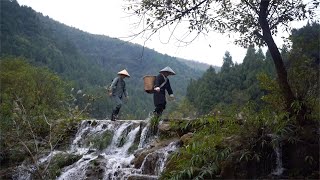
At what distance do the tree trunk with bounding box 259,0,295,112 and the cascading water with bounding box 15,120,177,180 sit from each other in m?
2.60

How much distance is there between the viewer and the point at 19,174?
27.6 ft

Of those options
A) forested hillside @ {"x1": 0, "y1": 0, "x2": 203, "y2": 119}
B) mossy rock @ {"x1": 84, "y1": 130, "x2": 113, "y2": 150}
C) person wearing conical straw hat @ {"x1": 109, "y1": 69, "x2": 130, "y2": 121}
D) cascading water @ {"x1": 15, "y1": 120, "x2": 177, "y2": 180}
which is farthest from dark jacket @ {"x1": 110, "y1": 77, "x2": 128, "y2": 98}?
forested hillside @ {"x1": 0, "y1": 0, "x2": 203, "y2": 119}

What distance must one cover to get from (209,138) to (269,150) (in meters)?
0.98

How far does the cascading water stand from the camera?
7.09 meters

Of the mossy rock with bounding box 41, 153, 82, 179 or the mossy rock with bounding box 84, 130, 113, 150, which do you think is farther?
the mossy rock with bounding box 84, 130, 113, 150

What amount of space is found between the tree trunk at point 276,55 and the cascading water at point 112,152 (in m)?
2.60

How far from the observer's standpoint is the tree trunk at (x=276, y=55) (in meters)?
5.77

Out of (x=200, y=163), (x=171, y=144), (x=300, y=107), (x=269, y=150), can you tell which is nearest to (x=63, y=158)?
(x=171, y=144)

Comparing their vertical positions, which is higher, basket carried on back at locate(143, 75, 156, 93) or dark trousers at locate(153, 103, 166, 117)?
basket carried on back at locate(143, 75, 156, 93)

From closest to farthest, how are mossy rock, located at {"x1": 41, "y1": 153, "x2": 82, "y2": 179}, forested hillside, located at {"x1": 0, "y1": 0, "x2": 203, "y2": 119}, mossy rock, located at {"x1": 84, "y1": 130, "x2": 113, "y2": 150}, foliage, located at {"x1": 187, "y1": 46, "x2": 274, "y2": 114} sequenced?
mossy rock, located at {"x1": 41, "y1": 153, "x2": 82, "y2": 179}, mossy rock, located at {"x1": 84, "y1": 130, "x2": 113, "y2": 150}, foliage, located at {"x1": 187, "y1": 46, "x2": 274, "y2": 114}, forested hillside, located at {"x1": 0, "y1": 0, "x2": 203, "y2": 119}

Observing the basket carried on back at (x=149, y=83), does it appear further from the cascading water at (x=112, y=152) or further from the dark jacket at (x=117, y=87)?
the dark jacket at (x=117, y=87)

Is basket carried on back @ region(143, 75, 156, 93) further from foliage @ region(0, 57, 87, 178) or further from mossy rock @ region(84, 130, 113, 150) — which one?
foliage @ region(0, 57, 87, 178)

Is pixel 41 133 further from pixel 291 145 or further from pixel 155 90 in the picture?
pixel 291 145

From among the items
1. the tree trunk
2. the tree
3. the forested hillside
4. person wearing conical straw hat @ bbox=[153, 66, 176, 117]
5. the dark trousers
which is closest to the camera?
the tree trunk
